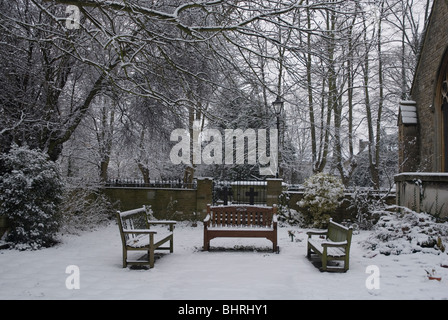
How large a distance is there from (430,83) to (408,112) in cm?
128

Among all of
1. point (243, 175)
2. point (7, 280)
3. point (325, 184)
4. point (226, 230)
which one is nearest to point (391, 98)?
point (243, 175)

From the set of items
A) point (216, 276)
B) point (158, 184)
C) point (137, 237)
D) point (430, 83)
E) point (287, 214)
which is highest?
point (430, 83)

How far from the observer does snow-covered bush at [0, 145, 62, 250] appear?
25.6 ft

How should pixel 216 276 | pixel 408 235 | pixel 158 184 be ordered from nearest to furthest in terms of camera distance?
1. pixel 216 276
2. pixel 408 235
3. pixel 158 184

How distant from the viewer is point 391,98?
21484 mm

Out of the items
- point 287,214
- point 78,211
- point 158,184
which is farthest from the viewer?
point 158,184

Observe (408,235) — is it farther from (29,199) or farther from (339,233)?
(29,199)

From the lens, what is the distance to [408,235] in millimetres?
6969

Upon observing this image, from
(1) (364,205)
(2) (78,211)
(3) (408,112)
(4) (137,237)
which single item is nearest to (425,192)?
(1) (364,205)

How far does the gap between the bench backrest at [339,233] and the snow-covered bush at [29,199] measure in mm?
6012

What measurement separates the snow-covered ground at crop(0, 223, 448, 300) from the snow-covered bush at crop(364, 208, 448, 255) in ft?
0.77

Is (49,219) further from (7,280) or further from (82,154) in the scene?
(82,154)

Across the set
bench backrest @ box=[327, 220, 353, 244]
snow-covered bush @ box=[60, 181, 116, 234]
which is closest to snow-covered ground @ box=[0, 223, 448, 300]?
bench backrest @ box=[327, 220, 353, 244]

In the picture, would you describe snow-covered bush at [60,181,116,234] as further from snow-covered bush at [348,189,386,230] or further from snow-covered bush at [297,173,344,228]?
snow-covered bush at [348,189,386,230]
